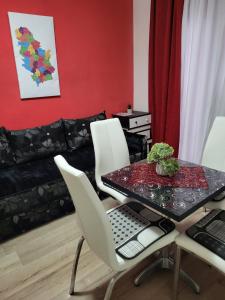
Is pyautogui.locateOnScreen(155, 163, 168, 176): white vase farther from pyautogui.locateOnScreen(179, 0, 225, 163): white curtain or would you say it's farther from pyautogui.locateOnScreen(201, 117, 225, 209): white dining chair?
pyautogui.locateOnScreen(179, 0, 225, 163): white curtain

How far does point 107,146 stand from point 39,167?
0.82 meters

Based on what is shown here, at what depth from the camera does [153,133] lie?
136 inches

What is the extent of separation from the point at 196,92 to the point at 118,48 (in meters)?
1.32

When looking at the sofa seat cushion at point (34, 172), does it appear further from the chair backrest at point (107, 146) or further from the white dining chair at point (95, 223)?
the white dining chair at point (95, 223)

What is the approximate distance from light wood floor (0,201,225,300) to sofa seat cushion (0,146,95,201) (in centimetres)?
48

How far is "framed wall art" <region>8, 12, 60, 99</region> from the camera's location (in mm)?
2484

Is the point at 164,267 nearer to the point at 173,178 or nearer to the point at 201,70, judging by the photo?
the point at 173,178

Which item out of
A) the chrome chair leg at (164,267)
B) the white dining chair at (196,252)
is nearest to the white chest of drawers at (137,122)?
the chrome chair leg at (164,267)

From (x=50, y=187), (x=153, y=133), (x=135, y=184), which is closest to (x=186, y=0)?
(x=153, y=133)

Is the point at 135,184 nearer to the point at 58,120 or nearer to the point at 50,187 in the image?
the point at 50,187

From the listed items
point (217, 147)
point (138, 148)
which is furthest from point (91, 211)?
point (138, 148)

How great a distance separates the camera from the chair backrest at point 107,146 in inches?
79.7

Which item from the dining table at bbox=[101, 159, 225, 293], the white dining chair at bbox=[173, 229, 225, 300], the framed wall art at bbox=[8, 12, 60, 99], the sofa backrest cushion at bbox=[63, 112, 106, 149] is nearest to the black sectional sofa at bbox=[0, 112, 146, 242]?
the sofa backrest cushion at bbox=[63, 112, 106, 149]

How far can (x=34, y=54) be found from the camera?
2.62 m
